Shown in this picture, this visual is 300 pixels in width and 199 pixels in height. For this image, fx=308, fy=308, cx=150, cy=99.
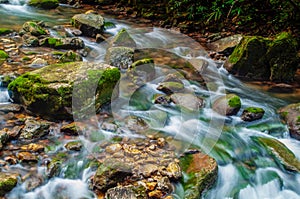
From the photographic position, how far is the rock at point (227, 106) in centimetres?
517

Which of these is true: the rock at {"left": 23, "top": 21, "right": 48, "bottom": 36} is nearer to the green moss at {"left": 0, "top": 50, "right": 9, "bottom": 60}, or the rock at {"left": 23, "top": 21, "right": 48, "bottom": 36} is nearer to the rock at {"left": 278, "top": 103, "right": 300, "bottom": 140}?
the green moss at {"left": 0, "top": 50, "right": 9, "bottom": 60}

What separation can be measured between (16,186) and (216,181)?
230cm

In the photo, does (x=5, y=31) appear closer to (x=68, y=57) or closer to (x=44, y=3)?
(x=68, y=57)

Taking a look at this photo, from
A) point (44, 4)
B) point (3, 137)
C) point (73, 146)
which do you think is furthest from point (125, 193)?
point (44, 4)

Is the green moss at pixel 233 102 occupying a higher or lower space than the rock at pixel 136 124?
higher

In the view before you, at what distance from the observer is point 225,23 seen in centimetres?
923

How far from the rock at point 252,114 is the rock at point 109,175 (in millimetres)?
2389

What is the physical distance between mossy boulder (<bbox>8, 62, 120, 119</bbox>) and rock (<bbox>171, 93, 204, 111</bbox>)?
45.9 inches

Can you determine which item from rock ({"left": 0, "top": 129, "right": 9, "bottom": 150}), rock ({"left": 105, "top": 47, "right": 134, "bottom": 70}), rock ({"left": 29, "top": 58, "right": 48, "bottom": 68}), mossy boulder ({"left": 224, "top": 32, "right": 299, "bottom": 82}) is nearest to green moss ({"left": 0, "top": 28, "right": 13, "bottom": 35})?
rock ({"left": 29, "top": 58, "right": 48, "bottom": 68})

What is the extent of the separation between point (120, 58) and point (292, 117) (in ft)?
11.4

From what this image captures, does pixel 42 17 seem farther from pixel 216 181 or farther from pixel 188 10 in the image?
pixel 216 181

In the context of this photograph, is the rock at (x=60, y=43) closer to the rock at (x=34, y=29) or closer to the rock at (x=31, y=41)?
the rock at (x=31, y=41)

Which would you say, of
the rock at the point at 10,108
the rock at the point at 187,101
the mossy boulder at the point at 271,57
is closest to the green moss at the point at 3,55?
the rock at the point at 10,108

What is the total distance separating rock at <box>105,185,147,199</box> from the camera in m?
3.16
